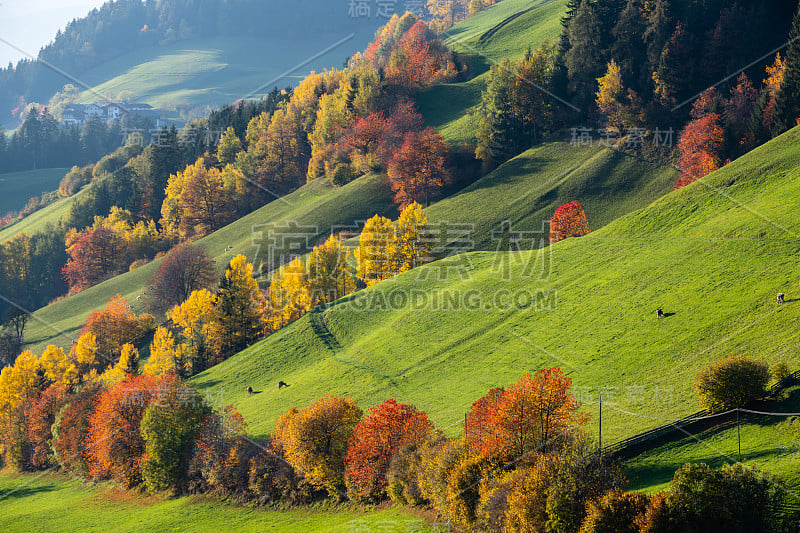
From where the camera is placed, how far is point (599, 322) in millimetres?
62656

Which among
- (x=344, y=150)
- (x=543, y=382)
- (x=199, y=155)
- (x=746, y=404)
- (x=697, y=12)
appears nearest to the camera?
(x=746, y=404)

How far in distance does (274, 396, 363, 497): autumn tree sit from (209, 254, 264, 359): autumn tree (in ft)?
131

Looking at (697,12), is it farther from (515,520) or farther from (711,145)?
(515,520)

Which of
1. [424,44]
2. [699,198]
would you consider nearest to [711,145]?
[699,198]

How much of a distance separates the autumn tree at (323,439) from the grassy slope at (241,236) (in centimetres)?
6783

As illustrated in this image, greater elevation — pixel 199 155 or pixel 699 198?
pixel 199 155

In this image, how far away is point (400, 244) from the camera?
10088 cm

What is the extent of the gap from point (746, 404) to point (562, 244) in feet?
152

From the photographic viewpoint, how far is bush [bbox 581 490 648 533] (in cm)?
3180

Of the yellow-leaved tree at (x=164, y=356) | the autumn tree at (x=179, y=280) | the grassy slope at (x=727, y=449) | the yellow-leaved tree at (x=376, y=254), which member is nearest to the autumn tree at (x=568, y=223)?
the yellow-leaved tree at (x=376, y=254)

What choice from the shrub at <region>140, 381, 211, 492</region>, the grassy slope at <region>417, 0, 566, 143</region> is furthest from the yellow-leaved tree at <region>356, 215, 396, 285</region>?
the grassy slope at <region>417, 0, 566, 143</region>

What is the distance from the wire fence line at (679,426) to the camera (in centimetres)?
3925

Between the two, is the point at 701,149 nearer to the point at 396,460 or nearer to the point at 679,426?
the point at 679,426

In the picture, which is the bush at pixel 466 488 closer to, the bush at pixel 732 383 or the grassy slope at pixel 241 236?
the bush at pixel 732 383
